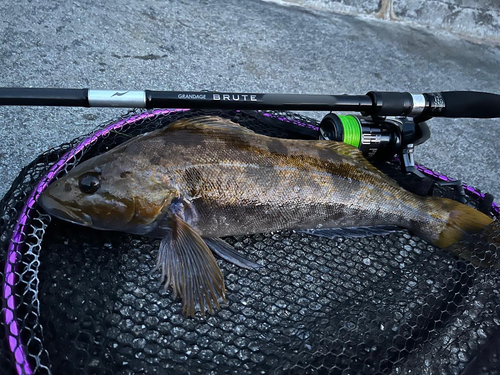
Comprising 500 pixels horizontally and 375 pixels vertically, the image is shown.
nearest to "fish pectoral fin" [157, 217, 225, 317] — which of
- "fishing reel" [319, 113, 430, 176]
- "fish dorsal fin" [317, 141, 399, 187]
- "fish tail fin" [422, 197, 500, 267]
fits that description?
"fish dorsal fin" [317, 141, 399, 187]

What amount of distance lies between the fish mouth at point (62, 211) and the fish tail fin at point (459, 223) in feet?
5.72

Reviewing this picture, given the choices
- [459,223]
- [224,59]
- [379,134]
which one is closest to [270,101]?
[379,134]

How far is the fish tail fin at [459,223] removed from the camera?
2.11m

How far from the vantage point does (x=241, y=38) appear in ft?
13.6

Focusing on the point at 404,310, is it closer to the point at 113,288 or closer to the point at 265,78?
the point at 113,288

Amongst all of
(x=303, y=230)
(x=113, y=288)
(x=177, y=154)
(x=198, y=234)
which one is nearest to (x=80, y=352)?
(x=113, y=288)

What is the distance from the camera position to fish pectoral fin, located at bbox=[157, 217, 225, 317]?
1.89 metres

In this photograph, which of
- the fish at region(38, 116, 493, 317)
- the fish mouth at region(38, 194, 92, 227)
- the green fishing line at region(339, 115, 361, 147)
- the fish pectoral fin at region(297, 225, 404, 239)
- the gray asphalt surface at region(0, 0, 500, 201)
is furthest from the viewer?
the gray asphalt surface at region(0, 0, 500, 201)

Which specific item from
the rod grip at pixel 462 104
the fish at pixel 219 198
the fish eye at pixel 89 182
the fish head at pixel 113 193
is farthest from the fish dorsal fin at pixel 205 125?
the rod grip at pixel 462 104

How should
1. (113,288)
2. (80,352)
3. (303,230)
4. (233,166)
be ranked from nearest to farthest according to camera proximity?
(80,352), (113,288), (233,166), (303,230)

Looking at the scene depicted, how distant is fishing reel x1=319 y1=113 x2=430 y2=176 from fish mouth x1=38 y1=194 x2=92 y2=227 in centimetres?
137

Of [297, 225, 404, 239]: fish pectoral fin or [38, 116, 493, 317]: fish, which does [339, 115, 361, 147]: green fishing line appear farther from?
[297, 225, 404, 239]: fish pectoral fin

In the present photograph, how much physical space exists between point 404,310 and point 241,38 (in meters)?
Result: 3.07

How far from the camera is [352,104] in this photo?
216 centimetres
